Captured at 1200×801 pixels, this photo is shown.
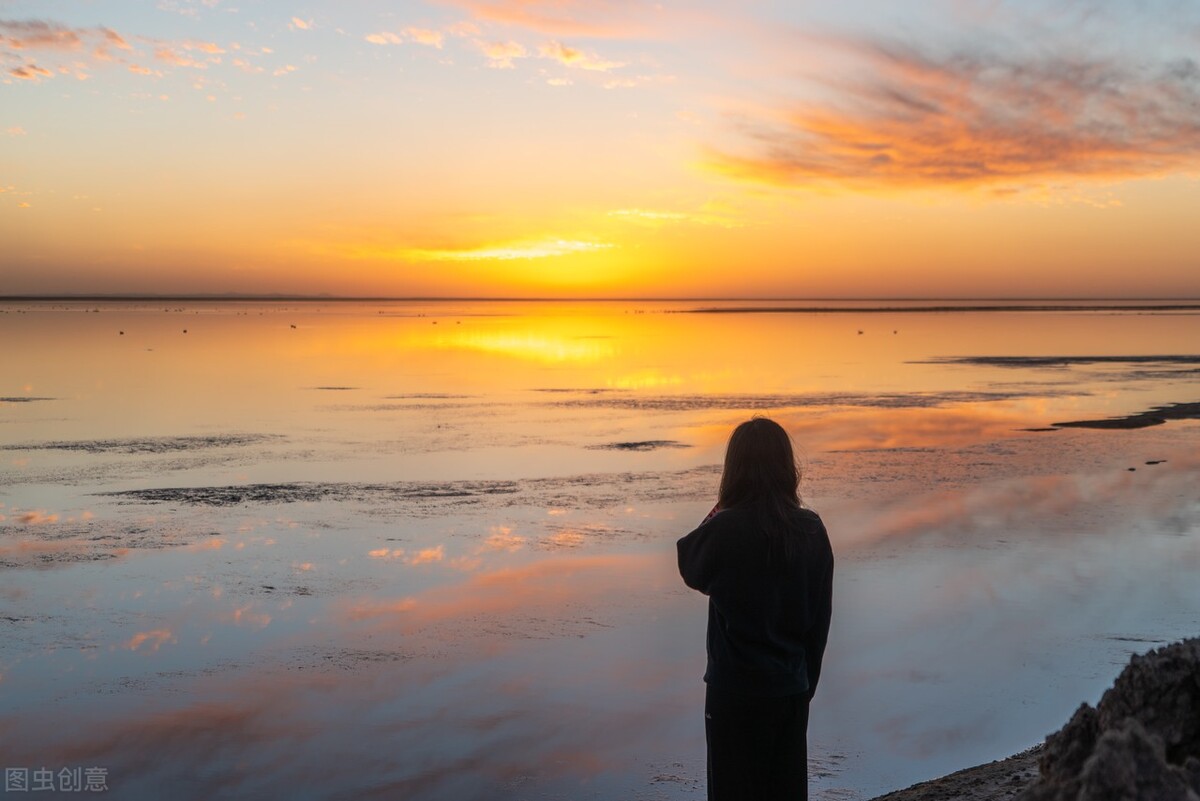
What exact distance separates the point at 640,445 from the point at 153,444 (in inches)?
381

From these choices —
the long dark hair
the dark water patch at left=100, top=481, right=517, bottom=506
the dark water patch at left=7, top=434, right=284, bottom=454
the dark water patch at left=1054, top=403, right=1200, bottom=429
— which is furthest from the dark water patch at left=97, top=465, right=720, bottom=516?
the dark water patch at left=1054, top=403, right=1200, bottom=429

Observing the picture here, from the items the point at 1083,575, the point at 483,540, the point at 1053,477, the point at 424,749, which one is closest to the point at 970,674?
the point at 1083,575

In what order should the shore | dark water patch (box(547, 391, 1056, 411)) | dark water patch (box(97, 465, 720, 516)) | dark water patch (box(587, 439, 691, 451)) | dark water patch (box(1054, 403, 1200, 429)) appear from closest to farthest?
the shore
dark water patch (box(97, 465, 720, 516))
dark water patch (box(587, 439, 691, 451))
dark water patch (box(1054, 403, 1200, 429))
dark water patch (box(547, 391, 1056, 411))

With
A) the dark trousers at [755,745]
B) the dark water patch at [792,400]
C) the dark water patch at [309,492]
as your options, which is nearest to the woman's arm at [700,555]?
the dark trousers at [755,745]

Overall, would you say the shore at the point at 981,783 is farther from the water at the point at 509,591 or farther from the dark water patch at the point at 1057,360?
the dark water patch at the point at 1057,360

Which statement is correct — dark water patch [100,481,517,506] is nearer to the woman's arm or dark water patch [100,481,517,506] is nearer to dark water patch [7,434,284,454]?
dark water patch [7,434,284,454]

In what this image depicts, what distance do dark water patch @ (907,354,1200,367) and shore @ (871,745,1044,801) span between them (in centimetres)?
4033

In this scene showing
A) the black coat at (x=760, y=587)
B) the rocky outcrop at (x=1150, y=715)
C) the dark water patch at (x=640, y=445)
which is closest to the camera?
the rocky outcrop at (x=1150, y=715)

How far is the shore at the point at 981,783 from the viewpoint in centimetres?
567

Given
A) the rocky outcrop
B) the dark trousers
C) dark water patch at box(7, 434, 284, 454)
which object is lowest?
dark water patch at box(7, 434, 284, 454)

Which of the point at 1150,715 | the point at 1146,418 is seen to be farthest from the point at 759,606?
the point at 1146,418

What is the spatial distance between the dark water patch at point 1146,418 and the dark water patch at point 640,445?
9463 mm

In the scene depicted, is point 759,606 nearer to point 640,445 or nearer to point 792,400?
point 640,445

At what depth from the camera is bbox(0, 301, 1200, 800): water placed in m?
7.12
